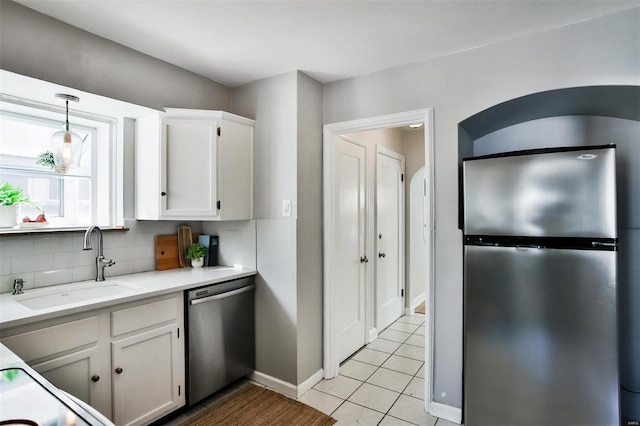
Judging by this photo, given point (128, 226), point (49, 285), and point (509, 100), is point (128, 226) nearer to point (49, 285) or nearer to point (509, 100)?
point (49, 285)

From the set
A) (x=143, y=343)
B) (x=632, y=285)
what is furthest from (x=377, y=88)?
(x=143, y=343)

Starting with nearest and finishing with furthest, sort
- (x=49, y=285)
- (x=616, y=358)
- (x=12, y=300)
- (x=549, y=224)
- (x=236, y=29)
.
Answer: (x=616, y=358), (x=549, y=224), (x=12, y=300), (x=236, y=29), (x=49, y=285)

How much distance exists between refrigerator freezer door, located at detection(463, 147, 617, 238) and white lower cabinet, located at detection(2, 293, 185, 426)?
6.54ft

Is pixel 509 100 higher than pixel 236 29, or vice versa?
pixel 236 29

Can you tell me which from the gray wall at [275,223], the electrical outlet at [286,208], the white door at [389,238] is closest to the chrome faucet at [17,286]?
the gray wall at [275,223]

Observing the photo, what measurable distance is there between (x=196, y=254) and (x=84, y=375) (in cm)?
119

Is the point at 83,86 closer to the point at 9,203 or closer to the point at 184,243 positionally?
the point at 9,203

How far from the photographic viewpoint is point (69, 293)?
2.17 meters

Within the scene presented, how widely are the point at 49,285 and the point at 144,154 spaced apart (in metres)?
1.07

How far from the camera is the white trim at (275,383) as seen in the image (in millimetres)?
2557

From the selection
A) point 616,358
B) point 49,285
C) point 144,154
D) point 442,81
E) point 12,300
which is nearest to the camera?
point 616,358

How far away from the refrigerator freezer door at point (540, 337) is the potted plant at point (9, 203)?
277 cm

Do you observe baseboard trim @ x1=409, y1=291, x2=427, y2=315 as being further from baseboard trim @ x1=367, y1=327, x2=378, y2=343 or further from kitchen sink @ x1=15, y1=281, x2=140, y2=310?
kitchen sink @ x1=15, y1=281, x2=140, y2=310

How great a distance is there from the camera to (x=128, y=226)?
259cm
